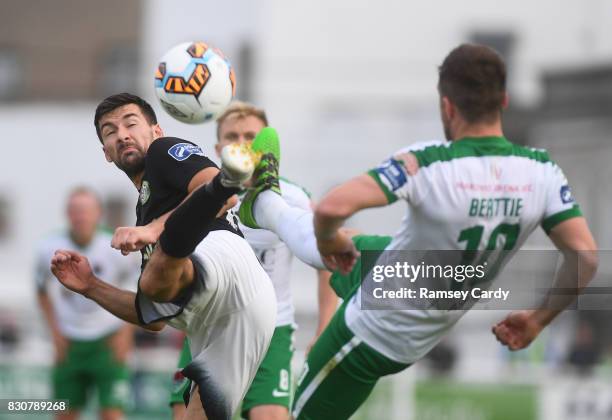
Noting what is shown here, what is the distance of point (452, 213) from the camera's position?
641cm

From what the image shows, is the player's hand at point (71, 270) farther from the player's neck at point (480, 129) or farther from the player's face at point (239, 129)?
the player's neck at point (480, 129)

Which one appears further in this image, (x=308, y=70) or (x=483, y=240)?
(x=308, y=70)

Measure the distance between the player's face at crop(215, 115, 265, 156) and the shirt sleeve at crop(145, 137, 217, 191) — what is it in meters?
1.74

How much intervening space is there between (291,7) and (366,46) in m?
2.52

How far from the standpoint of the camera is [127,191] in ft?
117

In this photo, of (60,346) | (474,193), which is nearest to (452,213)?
(474,193)

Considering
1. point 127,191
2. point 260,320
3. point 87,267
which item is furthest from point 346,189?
point 127,191

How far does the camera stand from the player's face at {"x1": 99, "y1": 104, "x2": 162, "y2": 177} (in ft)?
22.2

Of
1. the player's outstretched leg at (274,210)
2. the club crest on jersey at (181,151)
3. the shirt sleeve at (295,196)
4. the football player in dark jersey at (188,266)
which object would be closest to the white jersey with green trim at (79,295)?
the shirt sleeve at (295,196)

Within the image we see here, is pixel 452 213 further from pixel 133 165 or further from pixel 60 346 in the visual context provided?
pixel 60 346

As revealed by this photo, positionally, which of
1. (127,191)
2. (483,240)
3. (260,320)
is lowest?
(127,191)

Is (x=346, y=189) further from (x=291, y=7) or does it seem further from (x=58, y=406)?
(x=291, y=7)

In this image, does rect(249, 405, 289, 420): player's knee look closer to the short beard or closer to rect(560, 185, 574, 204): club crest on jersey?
the short beard

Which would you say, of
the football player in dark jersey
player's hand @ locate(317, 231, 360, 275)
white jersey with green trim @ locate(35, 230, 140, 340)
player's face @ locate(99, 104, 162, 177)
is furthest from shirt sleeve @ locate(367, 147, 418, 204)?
white jersey with green trim @ locate(35, 230, 140, 340)
